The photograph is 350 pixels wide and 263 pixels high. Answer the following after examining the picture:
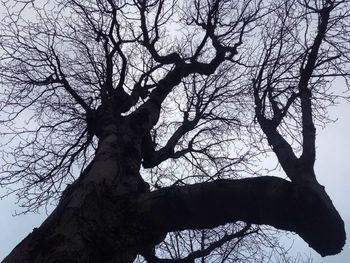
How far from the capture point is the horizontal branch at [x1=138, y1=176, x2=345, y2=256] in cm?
254

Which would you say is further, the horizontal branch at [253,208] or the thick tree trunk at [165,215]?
the horizontal branch at [253,208]

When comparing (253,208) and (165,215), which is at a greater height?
(165,215)

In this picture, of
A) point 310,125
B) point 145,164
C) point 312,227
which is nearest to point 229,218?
point 312,227

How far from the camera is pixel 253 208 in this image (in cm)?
268

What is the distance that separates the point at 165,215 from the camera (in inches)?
108

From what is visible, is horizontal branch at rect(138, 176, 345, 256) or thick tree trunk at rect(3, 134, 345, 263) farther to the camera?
horizontal branch at rect(138, 176, 345, 256)

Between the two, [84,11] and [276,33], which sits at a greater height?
[84,11]

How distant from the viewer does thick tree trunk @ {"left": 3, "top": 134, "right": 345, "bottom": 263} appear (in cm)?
244

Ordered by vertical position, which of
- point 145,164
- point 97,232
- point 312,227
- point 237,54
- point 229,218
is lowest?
point 312,227

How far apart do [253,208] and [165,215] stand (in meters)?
0.66

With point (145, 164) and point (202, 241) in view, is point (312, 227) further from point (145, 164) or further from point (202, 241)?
point (202, 241)

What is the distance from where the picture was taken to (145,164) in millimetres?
4949

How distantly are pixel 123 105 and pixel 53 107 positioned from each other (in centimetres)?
168

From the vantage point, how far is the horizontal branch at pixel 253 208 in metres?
2.54
